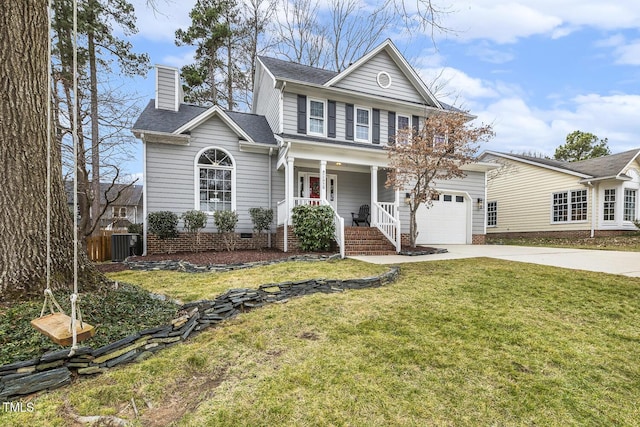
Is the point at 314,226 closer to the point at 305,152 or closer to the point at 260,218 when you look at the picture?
the point at 260,218

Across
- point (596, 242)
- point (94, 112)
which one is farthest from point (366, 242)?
point (596, 242)

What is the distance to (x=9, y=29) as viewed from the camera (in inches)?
125

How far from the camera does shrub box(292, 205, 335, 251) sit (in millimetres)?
8727

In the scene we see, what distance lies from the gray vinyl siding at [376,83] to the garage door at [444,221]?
464cm

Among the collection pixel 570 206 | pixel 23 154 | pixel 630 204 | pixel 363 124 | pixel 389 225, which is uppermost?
pixel 363 124

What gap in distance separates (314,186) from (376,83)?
5.10 meters

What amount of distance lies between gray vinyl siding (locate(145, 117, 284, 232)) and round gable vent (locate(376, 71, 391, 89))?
18.7ft

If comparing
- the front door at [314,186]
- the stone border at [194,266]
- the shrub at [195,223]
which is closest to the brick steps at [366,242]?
the stone border at [194,266]

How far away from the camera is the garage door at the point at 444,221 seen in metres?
11.9

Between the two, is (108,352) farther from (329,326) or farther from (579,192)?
(579,192)

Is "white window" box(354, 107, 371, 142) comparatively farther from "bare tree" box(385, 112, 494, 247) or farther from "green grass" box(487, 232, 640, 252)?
"green grass" box(487, 232, 640, 252)

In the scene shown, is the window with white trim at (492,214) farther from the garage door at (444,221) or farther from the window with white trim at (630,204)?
the garage door at (444,221)

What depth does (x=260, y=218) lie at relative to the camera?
9875 millimetres

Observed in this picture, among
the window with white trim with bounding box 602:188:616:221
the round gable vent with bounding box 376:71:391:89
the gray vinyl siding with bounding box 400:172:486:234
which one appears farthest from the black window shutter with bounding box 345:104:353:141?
the window with white trim with bounding box 602:188:616:221
